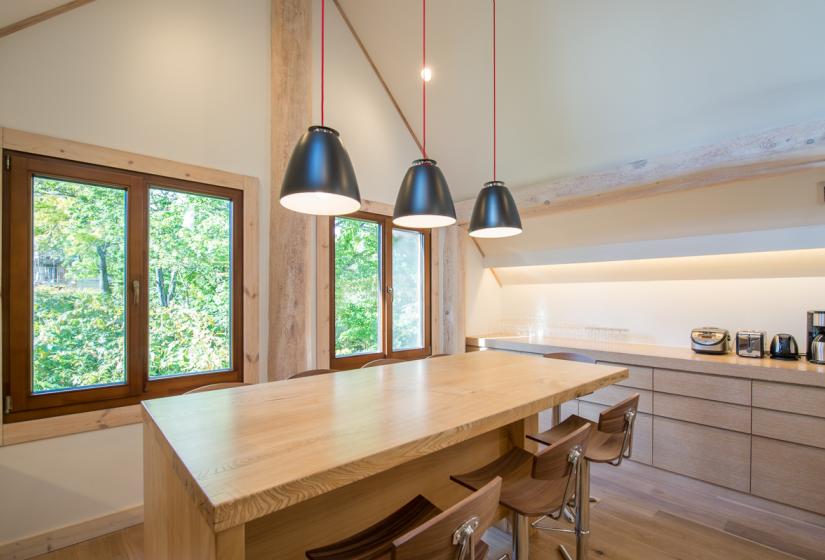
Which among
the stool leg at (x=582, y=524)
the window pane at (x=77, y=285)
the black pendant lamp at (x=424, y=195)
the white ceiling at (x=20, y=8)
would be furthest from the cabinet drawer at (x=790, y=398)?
the white ceiling at (x=20, y=8)

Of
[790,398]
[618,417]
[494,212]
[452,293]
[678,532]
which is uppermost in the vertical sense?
[494,212]

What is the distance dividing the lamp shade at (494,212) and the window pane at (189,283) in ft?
6.27

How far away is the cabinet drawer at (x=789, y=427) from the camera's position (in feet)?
7.94

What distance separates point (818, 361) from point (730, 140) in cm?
163

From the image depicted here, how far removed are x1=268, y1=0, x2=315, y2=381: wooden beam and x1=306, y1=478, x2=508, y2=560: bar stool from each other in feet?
6.44

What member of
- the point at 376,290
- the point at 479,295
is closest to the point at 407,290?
the point at 376,290

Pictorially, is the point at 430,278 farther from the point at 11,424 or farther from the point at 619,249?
the point at 11,424

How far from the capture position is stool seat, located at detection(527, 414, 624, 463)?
75.9 inches

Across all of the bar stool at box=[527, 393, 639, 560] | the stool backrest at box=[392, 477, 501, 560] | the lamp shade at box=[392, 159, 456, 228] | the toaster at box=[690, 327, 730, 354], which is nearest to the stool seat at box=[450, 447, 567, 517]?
the bar stool at box=[527, 393, 639, 560]

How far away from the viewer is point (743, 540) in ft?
Result: 7.40

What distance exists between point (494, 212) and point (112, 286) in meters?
2.48

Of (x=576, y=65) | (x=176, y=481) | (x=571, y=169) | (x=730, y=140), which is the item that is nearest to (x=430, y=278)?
(x=571, y=169)

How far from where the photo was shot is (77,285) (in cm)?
238

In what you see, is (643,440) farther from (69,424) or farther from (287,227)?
(69,424)
